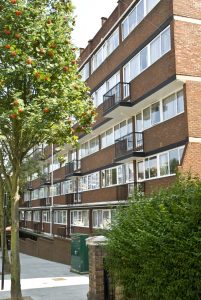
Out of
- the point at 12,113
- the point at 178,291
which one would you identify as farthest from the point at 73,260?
the point at 178,291

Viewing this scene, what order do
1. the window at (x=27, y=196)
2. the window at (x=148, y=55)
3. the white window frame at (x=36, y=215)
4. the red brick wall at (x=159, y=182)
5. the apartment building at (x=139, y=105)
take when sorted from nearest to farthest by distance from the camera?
1. the apartment building at (x=139, y=105)
2. the red brick wall at (x=159, y=182)
3. the window at (x=148, y=55)
4. the white window frame at (x=36, y=215)
5. the window at (x=27, y=196)

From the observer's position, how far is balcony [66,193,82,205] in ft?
107

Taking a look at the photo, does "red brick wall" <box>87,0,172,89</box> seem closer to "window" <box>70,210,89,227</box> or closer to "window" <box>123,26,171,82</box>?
"window" <box>123,26,171,82</box>

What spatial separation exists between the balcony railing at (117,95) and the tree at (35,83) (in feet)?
33.0

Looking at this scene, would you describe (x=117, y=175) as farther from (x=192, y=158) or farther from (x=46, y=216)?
(x=46, y=216)

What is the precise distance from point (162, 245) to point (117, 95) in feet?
60.7

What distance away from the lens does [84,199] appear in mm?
30953

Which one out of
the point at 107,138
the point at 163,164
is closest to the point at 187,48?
the point at 163,164

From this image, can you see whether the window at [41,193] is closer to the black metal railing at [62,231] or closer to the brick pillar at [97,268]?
the black metal railing at [62,231]

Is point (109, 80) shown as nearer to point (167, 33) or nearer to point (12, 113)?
point (167, 33)

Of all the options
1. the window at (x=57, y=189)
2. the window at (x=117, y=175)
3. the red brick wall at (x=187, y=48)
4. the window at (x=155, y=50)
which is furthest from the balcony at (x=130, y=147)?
the window at (x=57, y=189)

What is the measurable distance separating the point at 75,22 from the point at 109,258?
733 centimetres

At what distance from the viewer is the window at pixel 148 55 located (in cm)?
1839

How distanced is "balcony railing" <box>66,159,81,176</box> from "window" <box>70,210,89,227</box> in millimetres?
→ 3150
